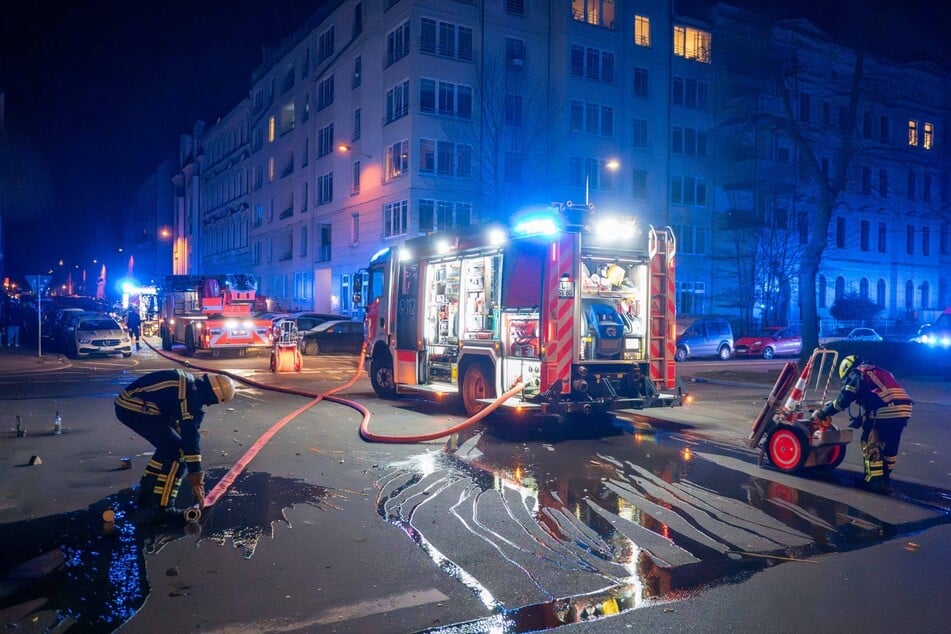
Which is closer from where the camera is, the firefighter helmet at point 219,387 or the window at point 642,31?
the firefighter helmet at point 219,387

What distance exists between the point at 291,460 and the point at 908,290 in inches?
A: 1985

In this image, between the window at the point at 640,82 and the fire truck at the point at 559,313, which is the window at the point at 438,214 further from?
the fire truck at the point at 559,313

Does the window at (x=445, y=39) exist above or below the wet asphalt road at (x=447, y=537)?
above

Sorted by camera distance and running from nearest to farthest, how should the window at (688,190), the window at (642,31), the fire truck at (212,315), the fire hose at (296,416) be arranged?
the fire hose at (296,416), the fire truck at (212,315), the window at (642,31), the window at (688,190)

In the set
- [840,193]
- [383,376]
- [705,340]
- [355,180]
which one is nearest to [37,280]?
[383,376]

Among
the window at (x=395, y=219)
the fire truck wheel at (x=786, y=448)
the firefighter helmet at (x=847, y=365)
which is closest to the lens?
the firefighter helmet at (x=847, y=365)

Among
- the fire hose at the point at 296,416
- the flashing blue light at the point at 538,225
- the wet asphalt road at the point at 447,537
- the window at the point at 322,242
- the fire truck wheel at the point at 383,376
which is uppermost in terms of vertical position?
the window at the point at 322,242

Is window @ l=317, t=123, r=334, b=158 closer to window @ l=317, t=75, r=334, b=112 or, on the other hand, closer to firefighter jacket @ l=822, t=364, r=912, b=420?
window @ l=317, t=75, r=334, b=112

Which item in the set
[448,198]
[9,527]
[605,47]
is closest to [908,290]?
[605,47]

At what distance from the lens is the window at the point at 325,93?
41906 millimetres

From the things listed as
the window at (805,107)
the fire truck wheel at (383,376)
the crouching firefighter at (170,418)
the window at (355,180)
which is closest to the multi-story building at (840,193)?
the window at (805,107)

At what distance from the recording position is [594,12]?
37562 mm

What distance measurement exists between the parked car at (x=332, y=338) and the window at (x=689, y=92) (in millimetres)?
23665

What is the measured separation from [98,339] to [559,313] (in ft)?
63.8
